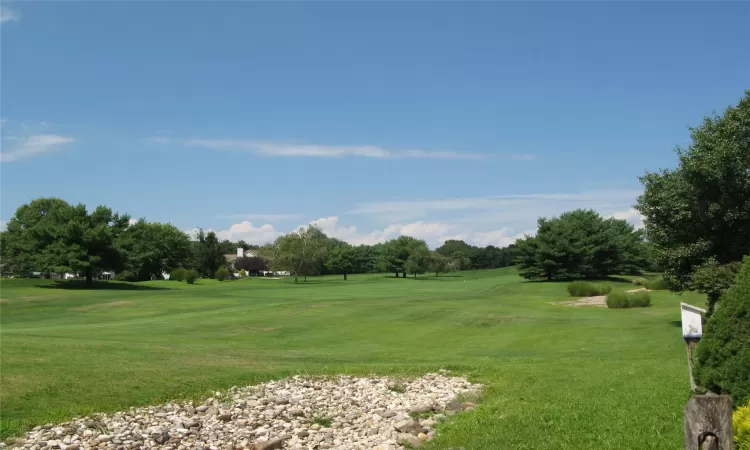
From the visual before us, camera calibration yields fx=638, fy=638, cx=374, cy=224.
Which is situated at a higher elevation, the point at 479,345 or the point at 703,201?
A: the point at 703,201

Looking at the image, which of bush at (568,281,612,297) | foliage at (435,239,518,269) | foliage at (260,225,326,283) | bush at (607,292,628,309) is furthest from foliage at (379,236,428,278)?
bush at (607,292,628,309)

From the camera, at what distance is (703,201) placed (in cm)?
2770

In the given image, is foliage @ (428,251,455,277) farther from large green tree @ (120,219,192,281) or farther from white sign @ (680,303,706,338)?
white sign @ (680,303,706,338)

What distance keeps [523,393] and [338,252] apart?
396ft

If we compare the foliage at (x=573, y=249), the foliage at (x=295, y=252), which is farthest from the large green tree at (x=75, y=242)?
the foliage at (x=573, y=249)

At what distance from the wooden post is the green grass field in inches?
159

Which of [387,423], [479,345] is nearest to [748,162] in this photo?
[479,345]

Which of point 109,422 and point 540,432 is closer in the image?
point 540,432

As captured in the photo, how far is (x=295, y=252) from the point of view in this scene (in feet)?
325

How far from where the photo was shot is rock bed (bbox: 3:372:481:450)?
1127 centimetres

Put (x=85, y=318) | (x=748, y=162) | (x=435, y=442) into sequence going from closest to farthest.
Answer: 1. (x=435, y=442)
2. (x=748, y=162)
3. (x=85, y=318)

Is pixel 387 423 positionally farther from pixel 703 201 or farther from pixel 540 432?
pixel 703 201

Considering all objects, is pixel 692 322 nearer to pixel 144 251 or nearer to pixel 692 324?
pixel 692 324

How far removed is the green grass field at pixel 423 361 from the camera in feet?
35.0
